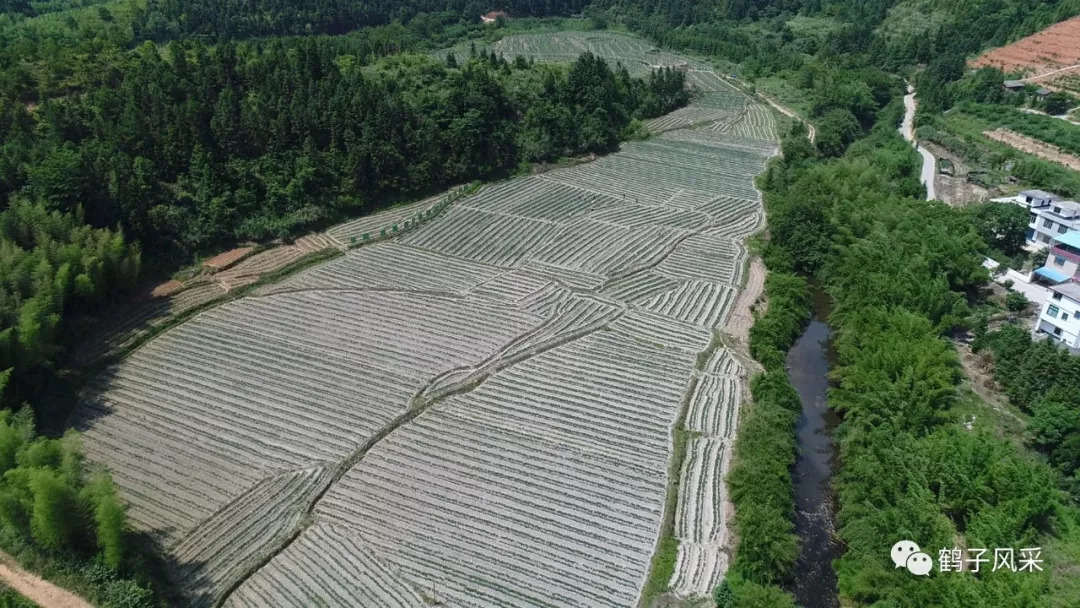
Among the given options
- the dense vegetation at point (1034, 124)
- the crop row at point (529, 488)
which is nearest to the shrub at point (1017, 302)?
the crop row at point (529, 488)

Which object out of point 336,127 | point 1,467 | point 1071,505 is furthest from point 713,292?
point 1,467

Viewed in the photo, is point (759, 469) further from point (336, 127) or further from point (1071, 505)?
point (336, 127)

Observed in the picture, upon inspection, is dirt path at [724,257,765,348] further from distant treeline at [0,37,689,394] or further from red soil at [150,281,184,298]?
red soil at [150,281,184,298]

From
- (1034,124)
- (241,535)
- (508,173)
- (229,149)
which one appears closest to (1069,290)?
(1034,124)

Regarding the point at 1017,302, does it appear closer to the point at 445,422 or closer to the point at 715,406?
the point at 715,406

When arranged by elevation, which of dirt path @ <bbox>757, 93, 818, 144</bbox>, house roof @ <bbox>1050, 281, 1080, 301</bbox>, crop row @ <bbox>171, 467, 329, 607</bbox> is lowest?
crop row @ <bbox>171, 467, 329, 607</bbox>

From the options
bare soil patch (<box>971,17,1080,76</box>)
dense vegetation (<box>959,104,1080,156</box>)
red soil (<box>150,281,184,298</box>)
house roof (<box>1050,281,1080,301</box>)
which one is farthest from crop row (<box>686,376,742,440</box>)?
bare soil patch (<box>971,17,1080,76</box>)
